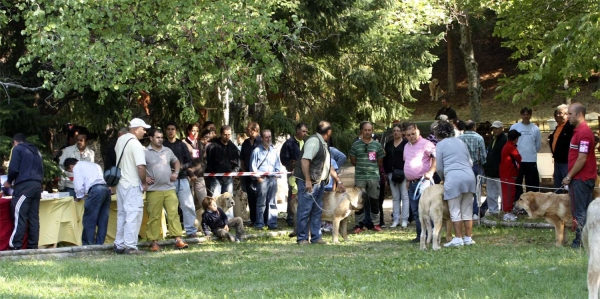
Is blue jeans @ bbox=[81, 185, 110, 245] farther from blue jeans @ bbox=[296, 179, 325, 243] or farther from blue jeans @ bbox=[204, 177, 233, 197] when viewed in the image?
blue jeans @ bbox=[296, 179, 325, 243]

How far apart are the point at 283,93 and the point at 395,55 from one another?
9.65ft

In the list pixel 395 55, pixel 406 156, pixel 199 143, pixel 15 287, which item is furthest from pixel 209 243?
pixel 395 55

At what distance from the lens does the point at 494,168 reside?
15.2 meters

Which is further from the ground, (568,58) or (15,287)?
(568,58)

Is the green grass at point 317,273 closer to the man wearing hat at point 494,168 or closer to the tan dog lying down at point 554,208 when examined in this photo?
the tan dog lying down at point 554,208

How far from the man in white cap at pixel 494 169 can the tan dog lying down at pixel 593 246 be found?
805 centimetres

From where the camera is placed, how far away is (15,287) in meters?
8.55

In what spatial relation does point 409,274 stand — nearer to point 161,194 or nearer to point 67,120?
point 161,194

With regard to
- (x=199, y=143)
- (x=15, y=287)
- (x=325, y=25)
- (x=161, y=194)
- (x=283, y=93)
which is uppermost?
(x=325, y=25)

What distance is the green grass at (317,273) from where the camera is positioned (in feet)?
25.8

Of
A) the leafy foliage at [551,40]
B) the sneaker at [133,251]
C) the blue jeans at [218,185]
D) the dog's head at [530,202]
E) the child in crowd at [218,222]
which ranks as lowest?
the sneaker at [133,251]

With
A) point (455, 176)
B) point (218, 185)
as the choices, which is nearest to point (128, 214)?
point (218, 185)

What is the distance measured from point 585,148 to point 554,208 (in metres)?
1.19

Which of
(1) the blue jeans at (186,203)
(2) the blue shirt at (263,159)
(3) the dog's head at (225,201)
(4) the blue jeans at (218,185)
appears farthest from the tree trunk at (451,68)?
(1) the blue jeans at (186,203)
